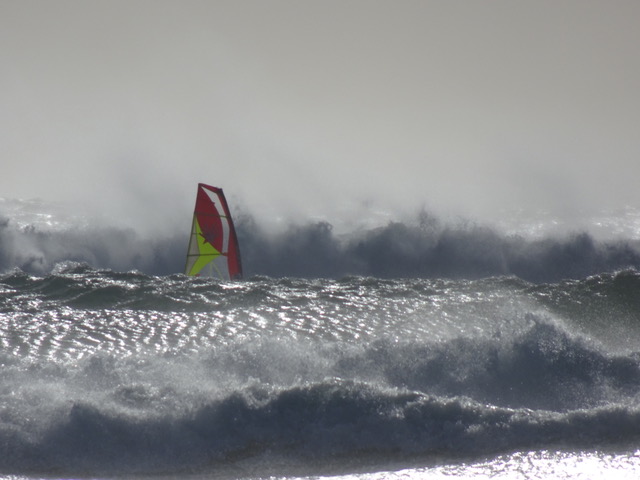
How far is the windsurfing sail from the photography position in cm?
1110

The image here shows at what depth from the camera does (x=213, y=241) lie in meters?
11.4

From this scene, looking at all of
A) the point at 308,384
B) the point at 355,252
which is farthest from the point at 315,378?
the point at 355,252

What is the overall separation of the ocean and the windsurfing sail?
553mm

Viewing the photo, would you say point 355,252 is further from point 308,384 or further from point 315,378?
point 308,384

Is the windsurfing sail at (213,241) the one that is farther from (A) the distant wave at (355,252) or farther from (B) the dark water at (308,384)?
(B) the dark water at (308,384)

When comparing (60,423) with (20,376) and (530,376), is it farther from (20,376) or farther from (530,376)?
(530,376)

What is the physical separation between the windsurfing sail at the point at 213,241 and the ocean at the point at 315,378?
55 cm

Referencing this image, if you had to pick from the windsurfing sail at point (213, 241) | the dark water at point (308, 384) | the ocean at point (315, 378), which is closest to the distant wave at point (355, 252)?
the windsurfing sail at point (213, 241)

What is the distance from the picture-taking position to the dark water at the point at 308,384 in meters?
5.96

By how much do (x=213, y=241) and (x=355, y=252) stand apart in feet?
7.46

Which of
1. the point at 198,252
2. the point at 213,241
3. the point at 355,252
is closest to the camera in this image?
the point at 198,252

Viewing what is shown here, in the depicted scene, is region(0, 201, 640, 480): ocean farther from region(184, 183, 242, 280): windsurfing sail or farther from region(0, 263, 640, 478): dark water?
region(184, 183, 242, 280): windsurfing sail

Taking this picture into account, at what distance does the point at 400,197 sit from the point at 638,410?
33.3 ft

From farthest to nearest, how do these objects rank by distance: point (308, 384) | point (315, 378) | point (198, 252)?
1. point (198, 252)
2. point (315, 378)
3. point (308, 384)
